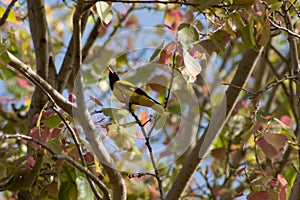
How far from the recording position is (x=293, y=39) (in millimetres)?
1326

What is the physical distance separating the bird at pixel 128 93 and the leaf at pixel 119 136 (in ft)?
0.21

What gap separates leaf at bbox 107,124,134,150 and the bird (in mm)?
63

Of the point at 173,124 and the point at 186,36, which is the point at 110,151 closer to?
the point at 186,36

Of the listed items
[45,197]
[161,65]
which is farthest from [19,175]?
[161,65]

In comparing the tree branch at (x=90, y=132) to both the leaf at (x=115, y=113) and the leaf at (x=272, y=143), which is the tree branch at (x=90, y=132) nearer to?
the leaf at (x=115, y=113)

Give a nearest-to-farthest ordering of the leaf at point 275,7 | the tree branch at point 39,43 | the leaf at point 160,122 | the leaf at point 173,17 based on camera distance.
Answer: the leaf at point 275,7 < the leaf at point 160,122 < the tree branch at point 39,43 < the leaf at point 173,17

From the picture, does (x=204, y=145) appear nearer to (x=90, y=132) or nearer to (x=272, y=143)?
(x=272, y=143)

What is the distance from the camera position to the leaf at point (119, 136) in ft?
3.95

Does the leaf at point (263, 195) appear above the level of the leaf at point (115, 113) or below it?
below

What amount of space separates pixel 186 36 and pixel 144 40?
8 cm

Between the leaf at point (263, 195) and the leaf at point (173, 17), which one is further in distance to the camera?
the leaf at point (173, 17)

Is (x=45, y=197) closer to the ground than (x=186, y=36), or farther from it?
closer to the ground

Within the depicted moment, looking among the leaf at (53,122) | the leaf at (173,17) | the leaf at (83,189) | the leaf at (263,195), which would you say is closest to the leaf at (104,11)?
the leaf at (53,122)

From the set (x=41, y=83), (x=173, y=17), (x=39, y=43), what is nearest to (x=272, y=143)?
(x=41, y=83)
